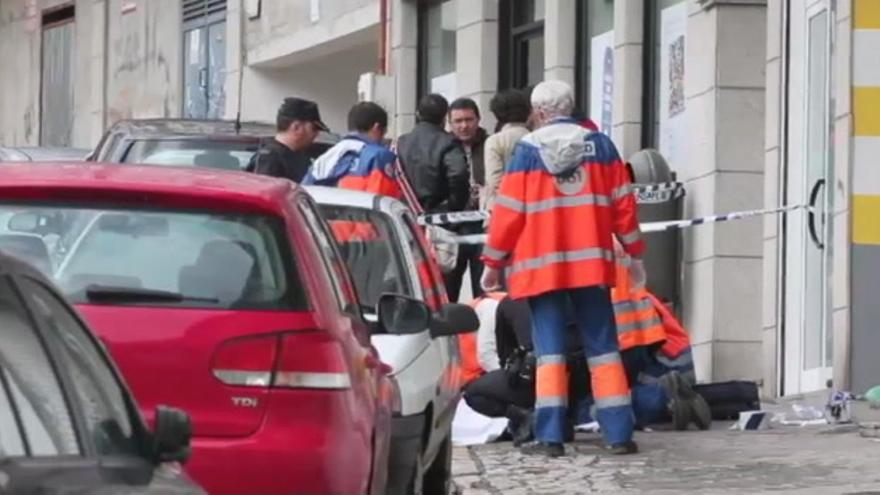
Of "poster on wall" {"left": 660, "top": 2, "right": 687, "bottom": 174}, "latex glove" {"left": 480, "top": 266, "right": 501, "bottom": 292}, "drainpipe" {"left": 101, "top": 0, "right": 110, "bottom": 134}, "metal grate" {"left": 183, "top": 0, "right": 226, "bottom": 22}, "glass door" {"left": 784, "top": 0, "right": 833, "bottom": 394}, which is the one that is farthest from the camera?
"drainpipe" {"left": 101, "top": 0, "right": 110, "bottom": 134}

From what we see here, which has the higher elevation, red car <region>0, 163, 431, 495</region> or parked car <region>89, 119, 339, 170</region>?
parked car <region>89, 119, 339, 170</region>

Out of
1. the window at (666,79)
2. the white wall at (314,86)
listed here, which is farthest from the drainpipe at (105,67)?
the window at (666,79)

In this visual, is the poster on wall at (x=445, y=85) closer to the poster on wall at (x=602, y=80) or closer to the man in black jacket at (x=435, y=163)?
the poster on wall at (x=602, y=80)

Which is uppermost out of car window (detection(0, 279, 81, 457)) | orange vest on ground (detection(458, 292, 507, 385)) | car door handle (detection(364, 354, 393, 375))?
car window (detection(0, 279, 81, 457))

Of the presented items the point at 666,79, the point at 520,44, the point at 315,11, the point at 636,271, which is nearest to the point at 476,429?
the point at 636,271

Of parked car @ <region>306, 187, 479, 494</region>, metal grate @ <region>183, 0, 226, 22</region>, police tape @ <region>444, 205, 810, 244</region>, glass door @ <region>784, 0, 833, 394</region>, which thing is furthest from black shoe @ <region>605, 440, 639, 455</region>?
metal grate @ <region>183, 0, 226, 22</region>

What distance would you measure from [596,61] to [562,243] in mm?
8457

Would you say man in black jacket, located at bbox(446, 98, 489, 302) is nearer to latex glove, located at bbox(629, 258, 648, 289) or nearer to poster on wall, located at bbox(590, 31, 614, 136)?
poster on wall, located at bbox(590, 31, 614, 136)

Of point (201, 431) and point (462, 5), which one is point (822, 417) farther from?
point (462, 5)

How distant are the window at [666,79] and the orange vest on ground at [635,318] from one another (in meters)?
4.32

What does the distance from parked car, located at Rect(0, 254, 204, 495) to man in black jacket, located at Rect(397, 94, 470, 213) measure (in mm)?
11890

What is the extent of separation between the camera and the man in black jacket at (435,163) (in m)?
17.9

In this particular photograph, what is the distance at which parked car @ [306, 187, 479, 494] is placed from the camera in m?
10.7

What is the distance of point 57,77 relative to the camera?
38.7 m
